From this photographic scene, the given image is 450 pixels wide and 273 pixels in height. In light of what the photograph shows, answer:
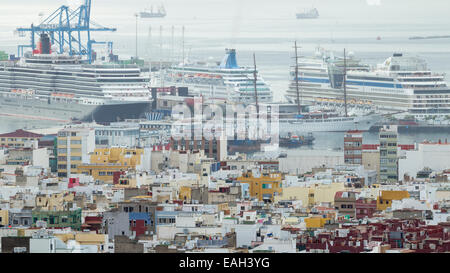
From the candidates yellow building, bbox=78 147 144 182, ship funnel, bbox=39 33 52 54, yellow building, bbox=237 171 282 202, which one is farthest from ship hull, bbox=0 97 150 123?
yellow building, bbox=237 171 282 202

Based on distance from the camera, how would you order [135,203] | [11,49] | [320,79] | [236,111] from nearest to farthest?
1. [135,203]
2. [236,111]
3. [320,79]
4. [11,49]

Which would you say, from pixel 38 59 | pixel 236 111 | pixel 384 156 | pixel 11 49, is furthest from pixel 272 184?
pixel 11 49

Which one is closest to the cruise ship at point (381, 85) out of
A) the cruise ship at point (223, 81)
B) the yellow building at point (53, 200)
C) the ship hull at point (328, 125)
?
the cruise ship at point (223, 81)

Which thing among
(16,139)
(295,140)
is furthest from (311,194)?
(295,140)

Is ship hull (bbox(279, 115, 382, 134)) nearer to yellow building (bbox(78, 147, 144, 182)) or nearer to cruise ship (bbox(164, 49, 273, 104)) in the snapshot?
cruise ship (bbox(164, 49, 273, 104))

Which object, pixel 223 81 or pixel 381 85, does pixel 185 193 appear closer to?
pixel 381 85

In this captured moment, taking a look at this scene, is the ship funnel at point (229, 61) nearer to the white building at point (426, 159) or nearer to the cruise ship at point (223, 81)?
the cruise ship at point (223, 81)

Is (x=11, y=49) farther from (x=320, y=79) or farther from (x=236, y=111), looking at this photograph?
(x=236, y=111)
